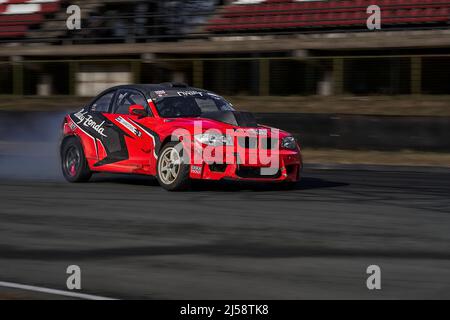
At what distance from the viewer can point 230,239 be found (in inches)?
316

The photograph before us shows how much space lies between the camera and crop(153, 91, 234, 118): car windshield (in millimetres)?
12023

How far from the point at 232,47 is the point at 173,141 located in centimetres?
1438

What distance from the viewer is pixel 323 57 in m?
22.6

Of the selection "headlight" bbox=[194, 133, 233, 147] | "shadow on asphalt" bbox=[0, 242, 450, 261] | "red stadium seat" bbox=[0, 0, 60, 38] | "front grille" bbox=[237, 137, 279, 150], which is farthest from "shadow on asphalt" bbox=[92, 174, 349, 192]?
Result: "red stadium seat" bbox=[0, 0, 60, 38]

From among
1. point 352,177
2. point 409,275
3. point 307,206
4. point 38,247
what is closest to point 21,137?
point 352,177

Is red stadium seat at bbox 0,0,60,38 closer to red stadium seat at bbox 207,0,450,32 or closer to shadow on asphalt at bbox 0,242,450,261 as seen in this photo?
red stadium seat at bbox 207,0,450,32

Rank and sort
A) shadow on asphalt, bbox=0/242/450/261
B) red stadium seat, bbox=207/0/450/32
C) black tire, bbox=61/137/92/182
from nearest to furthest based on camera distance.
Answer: shadow on asphalt, bbox=0/242/450/261, black tire, bbox=61/137/92/182, red stadium seat, bbox=207/0/450/32

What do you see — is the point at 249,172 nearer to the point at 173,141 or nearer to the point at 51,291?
the point at 173,141

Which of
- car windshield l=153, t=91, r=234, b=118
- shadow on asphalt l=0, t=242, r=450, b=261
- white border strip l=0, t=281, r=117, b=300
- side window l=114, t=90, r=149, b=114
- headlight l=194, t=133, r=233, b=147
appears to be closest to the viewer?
white border strip l=0, t=281, r=117, b=300

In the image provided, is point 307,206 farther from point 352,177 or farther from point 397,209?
point 352,177

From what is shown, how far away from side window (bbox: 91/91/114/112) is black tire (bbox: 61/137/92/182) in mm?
540

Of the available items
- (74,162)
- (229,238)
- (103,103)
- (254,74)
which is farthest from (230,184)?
(254,74)
